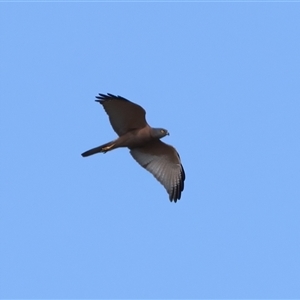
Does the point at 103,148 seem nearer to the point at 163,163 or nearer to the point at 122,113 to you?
the point at 122,113

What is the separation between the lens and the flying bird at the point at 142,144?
25.7 meters

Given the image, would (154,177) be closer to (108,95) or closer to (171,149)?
(171,149)

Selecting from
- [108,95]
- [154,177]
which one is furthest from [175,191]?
[108,95]

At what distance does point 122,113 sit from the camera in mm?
25828

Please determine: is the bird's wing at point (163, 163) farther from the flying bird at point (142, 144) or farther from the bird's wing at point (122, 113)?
the bird's wing at point (122, 113)

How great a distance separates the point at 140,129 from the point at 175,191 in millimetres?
1686

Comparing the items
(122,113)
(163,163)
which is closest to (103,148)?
(122,113)

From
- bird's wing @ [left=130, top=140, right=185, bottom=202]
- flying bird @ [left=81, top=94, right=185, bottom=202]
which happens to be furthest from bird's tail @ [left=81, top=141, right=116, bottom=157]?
bird's wing @ [left=130, top=140, right=185, bottom=202]

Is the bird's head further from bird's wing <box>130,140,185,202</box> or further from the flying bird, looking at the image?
bird's wing <box>130,140,185,202</box>

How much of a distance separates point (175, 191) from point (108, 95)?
2804 mm

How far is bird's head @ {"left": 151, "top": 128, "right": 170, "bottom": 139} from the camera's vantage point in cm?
2580

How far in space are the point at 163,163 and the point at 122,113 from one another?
1713 millimetres

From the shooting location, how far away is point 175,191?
2655 cm

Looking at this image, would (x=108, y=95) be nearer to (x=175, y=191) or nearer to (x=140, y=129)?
(x=140, y=129)
